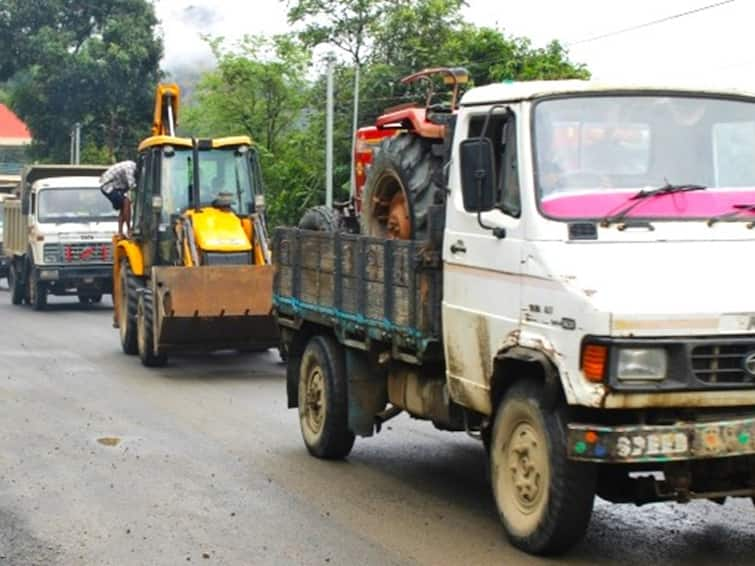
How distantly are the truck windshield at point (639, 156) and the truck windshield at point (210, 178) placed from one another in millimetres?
11036

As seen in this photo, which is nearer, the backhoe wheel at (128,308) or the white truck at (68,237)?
the backhoe wheel at (128,308)

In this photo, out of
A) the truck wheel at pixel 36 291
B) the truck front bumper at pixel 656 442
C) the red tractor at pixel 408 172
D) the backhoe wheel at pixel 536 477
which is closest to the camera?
the truck front bumper at pixel 656 442

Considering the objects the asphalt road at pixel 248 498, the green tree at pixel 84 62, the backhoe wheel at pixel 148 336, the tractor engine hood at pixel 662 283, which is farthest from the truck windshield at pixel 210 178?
the green tree at pixel 84 62

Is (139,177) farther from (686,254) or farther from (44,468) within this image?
(686,254)

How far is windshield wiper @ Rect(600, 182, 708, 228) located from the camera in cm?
763

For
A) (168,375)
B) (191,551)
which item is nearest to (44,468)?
(191,551)

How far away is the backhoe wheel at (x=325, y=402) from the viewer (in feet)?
35.8

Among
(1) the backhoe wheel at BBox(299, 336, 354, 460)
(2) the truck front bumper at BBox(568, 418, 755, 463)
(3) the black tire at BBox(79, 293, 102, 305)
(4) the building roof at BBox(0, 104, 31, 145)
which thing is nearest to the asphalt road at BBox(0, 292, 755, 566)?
(1) the backhoe wheel at BBox(299, 336, 354, 460)

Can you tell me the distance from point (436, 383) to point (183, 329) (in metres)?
8.15

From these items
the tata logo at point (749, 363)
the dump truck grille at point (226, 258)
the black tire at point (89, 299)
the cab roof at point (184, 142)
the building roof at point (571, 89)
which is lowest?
the black tire at point (89, 299)

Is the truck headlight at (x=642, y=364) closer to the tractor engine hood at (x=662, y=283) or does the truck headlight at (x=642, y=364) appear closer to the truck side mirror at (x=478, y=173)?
the tractor engine hood at (x=662, y=283)

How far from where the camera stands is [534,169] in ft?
26.1

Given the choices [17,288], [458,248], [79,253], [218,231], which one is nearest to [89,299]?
[17,288]

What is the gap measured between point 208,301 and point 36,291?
40.6ft
